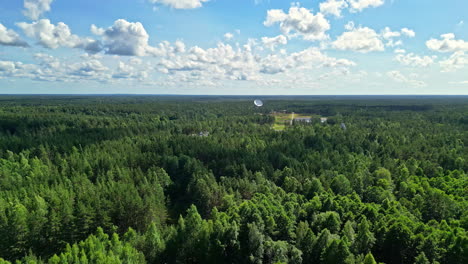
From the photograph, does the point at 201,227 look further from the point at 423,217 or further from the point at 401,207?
the point at 423,217

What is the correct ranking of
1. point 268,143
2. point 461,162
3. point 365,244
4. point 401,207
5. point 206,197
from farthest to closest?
point 268,143 < point 461,162 < point 206,197 < point 401,207 < point 365,244

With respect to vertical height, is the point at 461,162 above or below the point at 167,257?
above

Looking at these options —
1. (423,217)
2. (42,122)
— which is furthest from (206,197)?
(42,122)

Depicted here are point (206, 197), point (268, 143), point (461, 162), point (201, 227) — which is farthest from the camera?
point (268, 143)

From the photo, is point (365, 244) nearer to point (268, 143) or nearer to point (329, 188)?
point (329, 188)

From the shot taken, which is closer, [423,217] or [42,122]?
[423,217]

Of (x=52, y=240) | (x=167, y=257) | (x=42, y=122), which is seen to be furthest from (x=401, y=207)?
(x=42, y=122)
